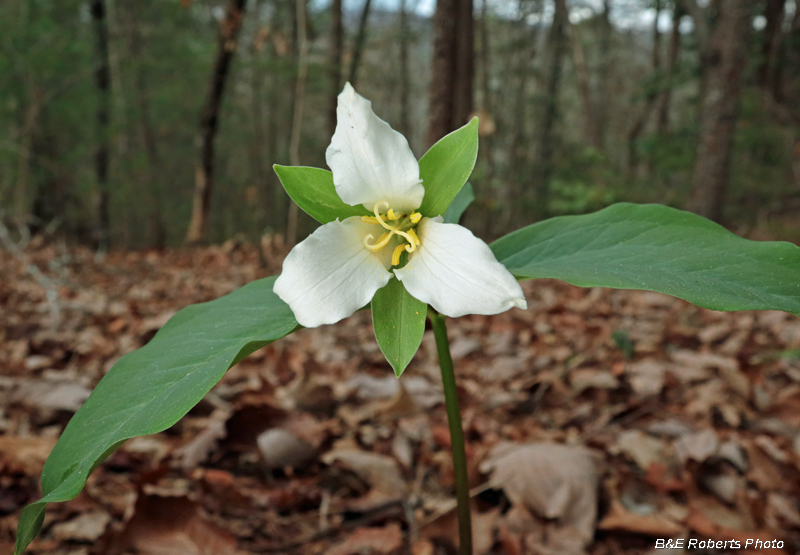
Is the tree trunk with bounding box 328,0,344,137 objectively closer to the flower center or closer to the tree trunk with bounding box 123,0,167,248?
the tree trunk with bounding box 123,0,167,248

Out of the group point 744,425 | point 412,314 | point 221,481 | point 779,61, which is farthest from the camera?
point 779,61

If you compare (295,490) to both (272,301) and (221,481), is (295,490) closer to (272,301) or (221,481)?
(221,481)

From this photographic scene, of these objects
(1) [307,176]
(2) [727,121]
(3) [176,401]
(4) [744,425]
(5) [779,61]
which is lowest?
(4) [744,425]

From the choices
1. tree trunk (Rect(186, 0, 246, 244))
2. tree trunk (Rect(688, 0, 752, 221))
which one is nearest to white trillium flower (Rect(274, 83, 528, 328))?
tree trunk (Rect(688, 0, 752, 221))

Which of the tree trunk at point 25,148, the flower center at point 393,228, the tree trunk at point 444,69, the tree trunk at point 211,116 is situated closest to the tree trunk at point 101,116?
the tree trunk at point 25,148

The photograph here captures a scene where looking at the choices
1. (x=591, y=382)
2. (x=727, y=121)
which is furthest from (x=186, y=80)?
(x=591, y=382)

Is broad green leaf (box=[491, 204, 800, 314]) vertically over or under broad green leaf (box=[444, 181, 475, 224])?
under

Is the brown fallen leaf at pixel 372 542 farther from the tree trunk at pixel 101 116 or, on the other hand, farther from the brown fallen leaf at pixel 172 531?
the tree trunk at pixel 101 116
